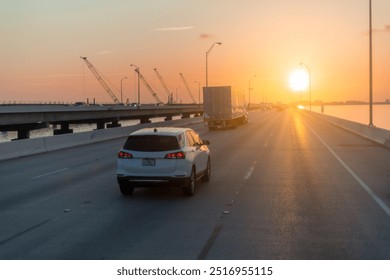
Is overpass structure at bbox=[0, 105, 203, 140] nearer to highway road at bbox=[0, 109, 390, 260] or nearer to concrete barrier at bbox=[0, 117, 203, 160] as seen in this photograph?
concrete barrier at bbox=[0, 117, 203, 160]

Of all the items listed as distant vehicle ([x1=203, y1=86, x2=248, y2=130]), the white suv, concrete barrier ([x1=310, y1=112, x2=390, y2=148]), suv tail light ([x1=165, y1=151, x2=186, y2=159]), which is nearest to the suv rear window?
the white suv

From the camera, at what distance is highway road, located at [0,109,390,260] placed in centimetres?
762

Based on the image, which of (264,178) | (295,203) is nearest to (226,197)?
(295,203)

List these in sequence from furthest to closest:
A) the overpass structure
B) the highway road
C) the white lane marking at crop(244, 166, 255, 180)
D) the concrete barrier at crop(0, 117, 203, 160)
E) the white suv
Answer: the overpass structure
the concrete barrier at crop(0, 117, 203, 160)
the white lane marking at crop(244, 166, 255, 180)
the white suv
the highway road

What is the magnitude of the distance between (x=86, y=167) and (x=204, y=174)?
256 inches

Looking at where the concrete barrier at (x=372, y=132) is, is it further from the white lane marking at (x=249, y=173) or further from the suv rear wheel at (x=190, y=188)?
the suv rear wheel at (x=190, y=188)

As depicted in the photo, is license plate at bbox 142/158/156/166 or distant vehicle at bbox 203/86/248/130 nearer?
license plate at bbox 142/158/156/166

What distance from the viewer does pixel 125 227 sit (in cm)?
921

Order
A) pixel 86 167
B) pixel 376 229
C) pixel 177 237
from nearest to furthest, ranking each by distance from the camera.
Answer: pixel 177 237 → pixel 376 229 → pixel 86 167

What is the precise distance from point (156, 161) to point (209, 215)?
2.37 m

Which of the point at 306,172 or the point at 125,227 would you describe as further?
the point at 306,172

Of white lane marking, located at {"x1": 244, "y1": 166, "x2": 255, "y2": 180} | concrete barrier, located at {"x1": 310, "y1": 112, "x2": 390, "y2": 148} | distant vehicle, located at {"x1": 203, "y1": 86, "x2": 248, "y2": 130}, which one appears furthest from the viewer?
distant vehicle, located at {"x1": 203, "y1": 86, "x2": 248, "y2": 130}
